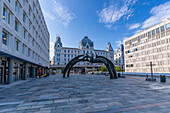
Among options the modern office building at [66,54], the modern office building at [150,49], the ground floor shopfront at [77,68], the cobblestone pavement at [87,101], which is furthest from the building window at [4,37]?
the modern office building at [66,54]

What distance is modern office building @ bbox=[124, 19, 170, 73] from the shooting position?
47.0m

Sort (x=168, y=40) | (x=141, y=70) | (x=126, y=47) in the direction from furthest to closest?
(x=126, y=47) → (x=141, y=70) → (x=168, y=40)

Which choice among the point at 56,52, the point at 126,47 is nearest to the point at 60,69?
the point at 56,52

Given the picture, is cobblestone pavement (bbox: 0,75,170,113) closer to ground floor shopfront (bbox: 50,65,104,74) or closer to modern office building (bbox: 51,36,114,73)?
ground floor shopfront (bbox: 50,65,104,74)

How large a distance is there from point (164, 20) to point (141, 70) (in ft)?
96.4

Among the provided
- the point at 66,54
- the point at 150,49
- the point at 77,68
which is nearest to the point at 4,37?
the point at 66,54

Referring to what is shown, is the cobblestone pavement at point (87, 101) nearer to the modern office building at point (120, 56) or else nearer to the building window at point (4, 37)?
the building window at point (4, 37)

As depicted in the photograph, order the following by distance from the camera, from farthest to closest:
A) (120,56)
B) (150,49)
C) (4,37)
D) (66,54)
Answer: (120,56)
(66,54)
(150,49)
(4,37)

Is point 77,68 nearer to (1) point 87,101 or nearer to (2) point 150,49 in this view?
(2) point 150,49

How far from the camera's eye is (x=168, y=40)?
46000mm

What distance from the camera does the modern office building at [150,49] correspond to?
4703 cm

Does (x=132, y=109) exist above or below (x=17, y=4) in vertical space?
below

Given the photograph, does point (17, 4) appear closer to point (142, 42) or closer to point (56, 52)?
point (56, 52)

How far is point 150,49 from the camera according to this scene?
54125 mm
